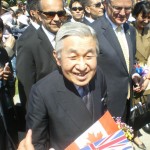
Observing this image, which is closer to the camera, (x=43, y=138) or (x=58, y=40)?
(x=58, y=40)

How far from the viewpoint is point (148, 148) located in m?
4.62

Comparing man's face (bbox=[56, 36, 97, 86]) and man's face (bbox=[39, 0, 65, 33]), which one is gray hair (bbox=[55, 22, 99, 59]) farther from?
man's face (bbox=[39, 0, 65, 33])

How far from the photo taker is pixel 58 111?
1919 millimetres

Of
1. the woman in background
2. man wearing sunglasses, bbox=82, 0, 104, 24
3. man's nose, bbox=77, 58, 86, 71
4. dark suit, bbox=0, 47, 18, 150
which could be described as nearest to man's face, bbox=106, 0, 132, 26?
the woman in background

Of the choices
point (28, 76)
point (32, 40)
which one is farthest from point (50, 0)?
point (28, 76)

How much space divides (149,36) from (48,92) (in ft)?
9.75

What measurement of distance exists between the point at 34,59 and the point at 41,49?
130mm

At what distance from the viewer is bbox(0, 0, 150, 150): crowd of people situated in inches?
71.6

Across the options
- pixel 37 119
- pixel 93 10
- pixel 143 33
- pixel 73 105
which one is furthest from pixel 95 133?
pixel 93 10

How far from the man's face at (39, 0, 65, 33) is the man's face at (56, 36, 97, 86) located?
5.77ft

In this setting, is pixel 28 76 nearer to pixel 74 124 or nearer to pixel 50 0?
pixel 50 0

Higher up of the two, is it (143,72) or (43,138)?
(43,138)

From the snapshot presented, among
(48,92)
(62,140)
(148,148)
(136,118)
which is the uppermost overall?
(48,92)

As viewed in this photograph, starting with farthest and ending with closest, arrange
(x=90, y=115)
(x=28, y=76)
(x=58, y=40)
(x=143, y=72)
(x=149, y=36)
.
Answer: (x=149, y=36) < (x=143, y=72) < (x=28, y=76) < (x=90, y=115) < (x=58, y=40)
